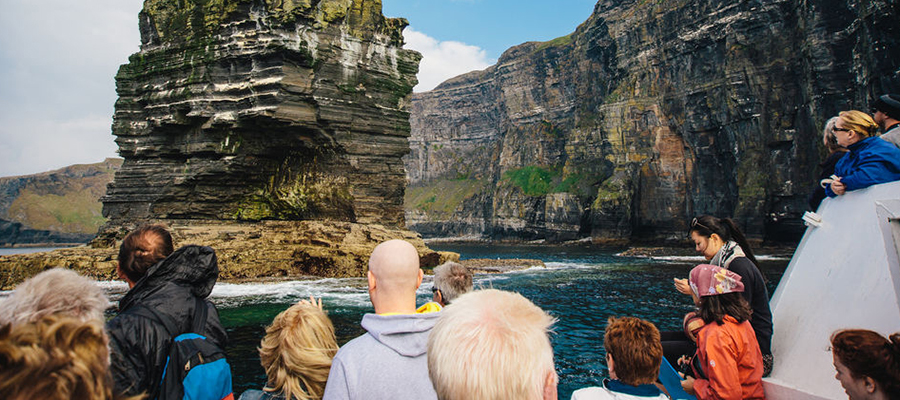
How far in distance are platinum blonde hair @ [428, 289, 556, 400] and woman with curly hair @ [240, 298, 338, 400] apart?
1654 millimetres

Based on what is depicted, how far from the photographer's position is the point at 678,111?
58.4m

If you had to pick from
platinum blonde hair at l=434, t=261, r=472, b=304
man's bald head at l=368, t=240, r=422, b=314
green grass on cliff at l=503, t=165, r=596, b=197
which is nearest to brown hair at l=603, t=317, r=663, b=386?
man's bald head at l=368, t=240, r=422, b=314

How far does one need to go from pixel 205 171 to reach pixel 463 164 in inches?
4579

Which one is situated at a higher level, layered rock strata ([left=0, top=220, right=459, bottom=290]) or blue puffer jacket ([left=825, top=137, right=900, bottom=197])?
blue puffer jacket ([left=825, top=137, right=900, bottom=197])

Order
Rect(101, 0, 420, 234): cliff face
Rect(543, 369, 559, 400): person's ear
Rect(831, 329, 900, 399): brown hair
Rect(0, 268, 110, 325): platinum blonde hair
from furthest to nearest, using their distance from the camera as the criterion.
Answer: Rect(101, 0, 420, 234): cliff face < Rect(831, 329, 900, 399): brown hair < Rect(0, 268, 110, 325): platinum blonde hair < Rect(543, 369, 559, 400): person's ear

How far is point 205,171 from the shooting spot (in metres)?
27.7

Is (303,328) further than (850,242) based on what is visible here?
No

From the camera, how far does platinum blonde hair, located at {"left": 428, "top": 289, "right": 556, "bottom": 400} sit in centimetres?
159

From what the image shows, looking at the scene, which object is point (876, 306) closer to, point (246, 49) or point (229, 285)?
point (229, 285)

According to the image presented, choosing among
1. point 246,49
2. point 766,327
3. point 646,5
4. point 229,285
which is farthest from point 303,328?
point 646,5

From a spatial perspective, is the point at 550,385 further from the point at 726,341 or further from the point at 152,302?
the point at 152,302

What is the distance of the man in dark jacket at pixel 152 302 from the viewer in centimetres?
265

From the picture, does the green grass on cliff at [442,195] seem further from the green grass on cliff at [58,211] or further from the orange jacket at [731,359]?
the orange jacket at [731,359]

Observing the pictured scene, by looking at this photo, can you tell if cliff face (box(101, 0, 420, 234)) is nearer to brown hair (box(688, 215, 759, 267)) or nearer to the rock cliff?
the rock cliff
